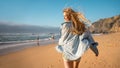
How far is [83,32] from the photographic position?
5531 mm

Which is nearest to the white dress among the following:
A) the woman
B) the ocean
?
the woman

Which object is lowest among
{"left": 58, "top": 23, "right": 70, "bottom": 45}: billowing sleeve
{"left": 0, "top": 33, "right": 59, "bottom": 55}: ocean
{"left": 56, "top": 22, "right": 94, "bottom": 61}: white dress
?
{"left": 0, "top": 33, "right": 59, "bottom": 55}: ocean

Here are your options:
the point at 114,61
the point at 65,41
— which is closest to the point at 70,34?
the point at 65,41

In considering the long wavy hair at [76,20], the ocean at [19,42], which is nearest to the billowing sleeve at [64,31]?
the long wavy hair at [76,20]

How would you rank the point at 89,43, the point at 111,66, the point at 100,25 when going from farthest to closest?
the point at 100,25, the point at 111,66, the point at 89,43

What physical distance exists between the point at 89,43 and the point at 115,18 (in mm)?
163196

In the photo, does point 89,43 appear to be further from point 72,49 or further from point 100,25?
point 100,25

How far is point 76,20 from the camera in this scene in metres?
5.53

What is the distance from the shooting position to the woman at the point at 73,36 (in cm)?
548

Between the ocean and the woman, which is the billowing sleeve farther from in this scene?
the ocean

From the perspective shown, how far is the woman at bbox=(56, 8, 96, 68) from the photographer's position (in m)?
5.48

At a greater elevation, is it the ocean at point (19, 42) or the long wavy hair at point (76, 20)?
the long wavy hair at point (76, 20)

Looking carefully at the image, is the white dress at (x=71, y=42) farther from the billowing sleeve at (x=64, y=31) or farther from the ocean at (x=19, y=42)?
the ocean at (x=19, y=42)

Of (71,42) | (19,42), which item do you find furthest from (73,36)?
(19,42)
